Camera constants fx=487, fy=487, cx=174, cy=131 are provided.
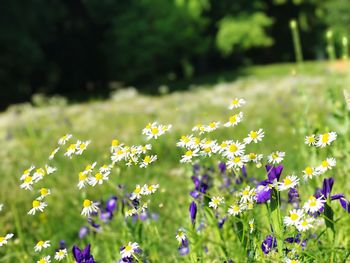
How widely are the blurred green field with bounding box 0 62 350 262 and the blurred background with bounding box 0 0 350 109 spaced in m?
7.10

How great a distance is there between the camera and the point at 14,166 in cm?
763

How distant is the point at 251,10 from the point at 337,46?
8.80 m

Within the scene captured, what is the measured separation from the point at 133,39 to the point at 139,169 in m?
24.2

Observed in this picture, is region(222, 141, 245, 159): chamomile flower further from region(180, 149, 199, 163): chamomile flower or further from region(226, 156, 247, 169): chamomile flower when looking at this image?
region(180, 149, 199, 163): chamomile flower

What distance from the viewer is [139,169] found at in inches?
288

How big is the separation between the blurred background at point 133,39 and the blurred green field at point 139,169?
23.3ft

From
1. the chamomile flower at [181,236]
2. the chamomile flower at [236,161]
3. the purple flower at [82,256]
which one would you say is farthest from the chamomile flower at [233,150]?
the purple flower at [82,256]

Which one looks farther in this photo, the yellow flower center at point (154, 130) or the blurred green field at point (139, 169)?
the blurred green field at point (139, 169)

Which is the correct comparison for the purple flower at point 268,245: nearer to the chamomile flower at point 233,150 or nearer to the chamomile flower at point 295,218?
the chamomile flower at point 295,218

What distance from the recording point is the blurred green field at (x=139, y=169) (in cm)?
375

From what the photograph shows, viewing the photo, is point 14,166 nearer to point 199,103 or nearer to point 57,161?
point 57,161

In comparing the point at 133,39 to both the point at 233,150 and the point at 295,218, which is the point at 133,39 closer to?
the point at 233,150

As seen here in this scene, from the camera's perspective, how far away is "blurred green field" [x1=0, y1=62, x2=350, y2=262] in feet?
12.3

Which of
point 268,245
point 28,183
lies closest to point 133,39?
point 28,183
